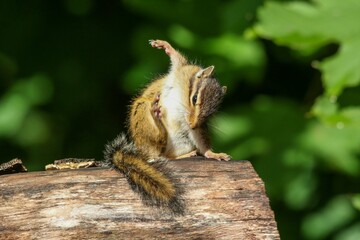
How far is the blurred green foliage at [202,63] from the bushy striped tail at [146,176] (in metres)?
1.74

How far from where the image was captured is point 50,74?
21.2 ft

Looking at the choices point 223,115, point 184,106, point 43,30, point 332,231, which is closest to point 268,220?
point 184,106

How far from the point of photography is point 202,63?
229 inches

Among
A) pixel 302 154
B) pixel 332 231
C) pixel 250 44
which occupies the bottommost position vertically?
pixel 332 231

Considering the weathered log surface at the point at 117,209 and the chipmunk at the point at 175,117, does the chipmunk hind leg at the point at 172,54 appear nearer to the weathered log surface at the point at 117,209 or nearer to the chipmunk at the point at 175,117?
the chipmunk at the point at 175,117

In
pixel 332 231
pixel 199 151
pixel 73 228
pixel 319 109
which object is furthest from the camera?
pixel 332 231

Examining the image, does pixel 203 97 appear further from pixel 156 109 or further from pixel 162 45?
pixel 162 45

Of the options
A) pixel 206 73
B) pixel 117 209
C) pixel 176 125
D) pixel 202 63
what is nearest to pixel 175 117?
pixel 176 125

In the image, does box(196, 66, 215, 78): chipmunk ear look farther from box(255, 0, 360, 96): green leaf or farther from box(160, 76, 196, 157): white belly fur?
box(255, 0, 360, 96): green leaf

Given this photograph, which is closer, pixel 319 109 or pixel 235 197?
pixel 235 197

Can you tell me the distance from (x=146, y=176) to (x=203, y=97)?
0.70m

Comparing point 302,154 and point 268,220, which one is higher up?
point 302,154

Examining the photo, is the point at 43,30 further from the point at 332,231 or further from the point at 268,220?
the point at 268,220

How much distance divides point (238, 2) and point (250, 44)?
366mm
